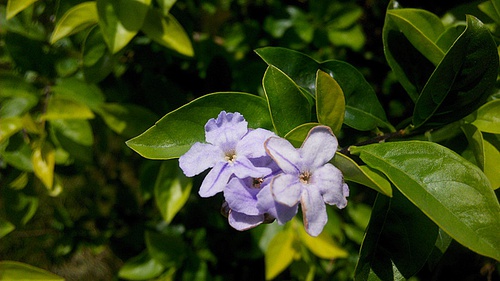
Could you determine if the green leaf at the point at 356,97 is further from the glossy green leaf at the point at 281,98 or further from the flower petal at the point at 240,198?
the flower petal at the point at 240,198

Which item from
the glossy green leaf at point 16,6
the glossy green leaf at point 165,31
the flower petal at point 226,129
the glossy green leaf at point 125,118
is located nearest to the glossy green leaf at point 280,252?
the glossy green leaf at point 125,118

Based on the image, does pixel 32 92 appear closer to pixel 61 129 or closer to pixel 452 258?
pixel 61 129

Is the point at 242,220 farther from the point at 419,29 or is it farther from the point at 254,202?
the point at 419,29

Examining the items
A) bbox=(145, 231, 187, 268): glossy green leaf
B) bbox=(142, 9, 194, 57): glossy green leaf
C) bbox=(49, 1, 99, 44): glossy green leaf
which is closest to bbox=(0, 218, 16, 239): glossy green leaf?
bbox=(145, 231, 187, 268): glossy green leaf

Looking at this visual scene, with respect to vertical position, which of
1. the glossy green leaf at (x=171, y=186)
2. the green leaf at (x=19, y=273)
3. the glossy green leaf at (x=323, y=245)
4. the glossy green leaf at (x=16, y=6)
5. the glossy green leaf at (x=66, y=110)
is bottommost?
the glossy green leaf at (x=323, y=245)

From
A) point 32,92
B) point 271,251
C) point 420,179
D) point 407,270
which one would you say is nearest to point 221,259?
point 271,251

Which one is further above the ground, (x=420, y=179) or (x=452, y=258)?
(x=420, y=179)
